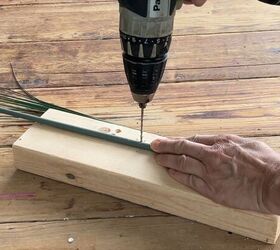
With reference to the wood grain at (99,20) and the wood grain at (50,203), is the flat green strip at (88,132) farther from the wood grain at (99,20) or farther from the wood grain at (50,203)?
the wood grain at (99,20)

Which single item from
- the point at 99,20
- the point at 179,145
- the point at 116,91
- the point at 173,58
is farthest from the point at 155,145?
the point at 99,20

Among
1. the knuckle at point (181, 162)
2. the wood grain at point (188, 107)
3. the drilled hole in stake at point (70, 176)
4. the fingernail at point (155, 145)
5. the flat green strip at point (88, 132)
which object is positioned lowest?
the drilled hole in stake at point (70, 176)

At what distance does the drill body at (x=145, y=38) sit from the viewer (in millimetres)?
960

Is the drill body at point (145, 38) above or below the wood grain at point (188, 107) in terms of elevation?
above

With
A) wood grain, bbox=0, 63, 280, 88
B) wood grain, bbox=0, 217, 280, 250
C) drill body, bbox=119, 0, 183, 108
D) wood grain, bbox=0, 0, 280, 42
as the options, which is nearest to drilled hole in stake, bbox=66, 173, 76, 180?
wood grain, bbox=0, 217, 280, 250

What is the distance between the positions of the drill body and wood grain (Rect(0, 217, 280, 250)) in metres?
0.23

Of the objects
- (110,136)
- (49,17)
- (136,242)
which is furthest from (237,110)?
(49,17)

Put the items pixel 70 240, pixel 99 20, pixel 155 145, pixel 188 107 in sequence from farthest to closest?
1. pixel 99 20
2. pixel 188 107
3. pixel 155 145
4. pixel 70 240

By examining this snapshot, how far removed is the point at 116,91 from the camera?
1.43 meters

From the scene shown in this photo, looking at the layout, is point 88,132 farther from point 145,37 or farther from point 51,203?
point 145,37

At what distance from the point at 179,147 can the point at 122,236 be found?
0.60 ft

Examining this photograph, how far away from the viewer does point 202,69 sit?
150 cm

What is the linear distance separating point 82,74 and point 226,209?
55 centimetres

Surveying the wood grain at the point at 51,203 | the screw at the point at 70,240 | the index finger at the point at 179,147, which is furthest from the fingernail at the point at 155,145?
the screw at the point at 70,240
